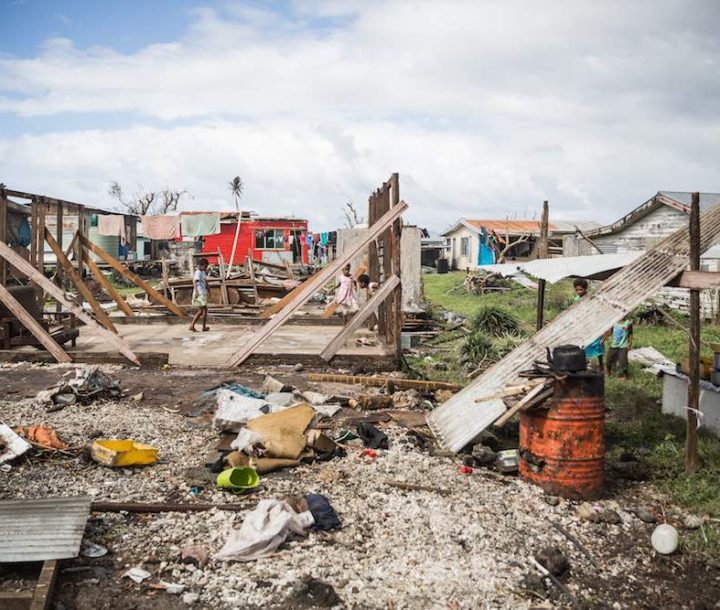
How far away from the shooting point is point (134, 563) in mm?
3676

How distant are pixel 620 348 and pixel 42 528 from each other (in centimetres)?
786

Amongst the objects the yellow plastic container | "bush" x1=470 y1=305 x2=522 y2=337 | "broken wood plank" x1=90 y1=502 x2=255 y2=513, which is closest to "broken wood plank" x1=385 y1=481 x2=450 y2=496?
"broken wood plank" x1=90 y1=502 x2=255 y2=513

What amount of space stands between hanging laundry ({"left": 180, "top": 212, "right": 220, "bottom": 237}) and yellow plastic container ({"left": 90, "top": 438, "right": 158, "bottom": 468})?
26341mm

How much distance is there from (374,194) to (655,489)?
7.85 m

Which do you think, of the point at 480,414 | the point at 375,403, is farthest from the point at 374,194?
the point at 480,414

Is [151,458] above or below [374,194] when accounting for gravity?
below

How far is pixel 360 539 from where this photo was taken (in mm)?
4055

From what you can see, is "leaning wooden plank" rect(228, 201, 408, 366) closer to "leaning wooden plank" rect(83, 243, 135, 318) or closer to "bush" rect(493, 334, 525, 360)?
"bush" rect(493, 334, 525, 360)

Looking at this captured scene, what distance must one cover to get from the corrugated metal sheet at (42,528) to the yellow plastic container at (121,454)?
1.08m

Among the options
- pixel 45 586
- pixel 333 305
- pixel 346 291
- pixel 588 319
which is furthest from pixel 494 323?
pixel 45 586

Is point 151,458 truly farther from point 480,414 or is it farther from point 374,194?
point 374,194

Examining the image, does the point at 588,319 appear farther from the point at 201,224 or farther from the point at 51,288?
the point at 201,224

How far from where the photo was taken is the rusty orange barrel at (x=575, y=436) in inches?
191

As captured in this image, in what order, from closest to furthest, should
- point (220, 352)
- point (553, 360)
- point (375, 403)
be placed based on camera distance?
point (553, 360), point (375, 403), point (220, 352)
